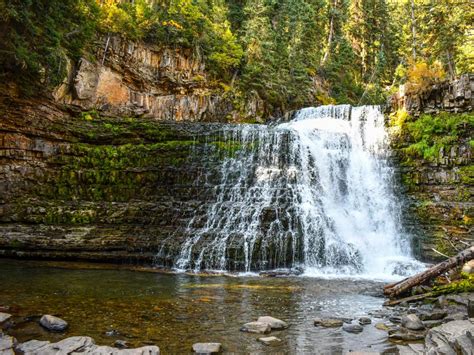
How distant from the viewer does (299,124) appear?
73.3ft

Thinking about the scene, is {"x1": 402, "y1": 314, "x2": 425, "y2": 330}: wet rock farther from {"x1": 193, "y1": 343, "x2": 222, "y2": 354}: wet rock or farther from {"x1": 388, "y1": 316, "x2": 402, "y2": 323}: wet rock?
{"x1": 193, "y1": 343, "x2": 222, "y2": 354}: wet rock

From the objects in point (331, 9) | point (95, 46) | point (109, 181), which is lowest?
point (109, 181)

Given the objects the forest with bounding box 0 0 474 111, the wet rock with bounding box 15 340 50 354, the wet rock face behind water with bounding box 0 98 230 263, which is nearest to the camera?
the wet rock with bounding box 15 340 50 354

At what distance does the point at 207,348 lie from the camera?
5469 millimetres

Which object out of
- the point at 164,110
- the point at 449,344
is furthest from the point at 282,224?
the point at 164,110

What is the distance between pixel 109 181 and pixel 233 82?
45.6ft

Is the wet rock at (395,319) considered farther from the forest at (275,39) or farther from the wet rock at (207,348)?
the forest at (275,39)

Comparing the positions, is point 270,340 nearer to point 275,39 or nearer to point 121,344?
point 121,344

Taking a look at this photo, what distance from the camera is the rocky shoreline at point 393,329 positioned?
486 centimetres

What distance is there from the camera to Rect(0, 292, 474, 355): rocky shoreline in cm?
486

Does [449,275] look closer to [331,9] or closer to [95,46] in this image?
[95,46]

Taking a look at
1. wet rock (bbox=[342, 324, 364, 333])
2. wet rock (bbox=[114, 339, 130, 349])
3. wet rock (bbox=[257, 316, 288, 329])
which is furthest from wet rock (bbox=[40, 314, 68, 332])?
wet rock (bbox=[342, 324, 364, 333])

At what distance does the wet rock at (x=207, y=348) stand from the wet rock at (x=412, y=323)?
3311 millimetres

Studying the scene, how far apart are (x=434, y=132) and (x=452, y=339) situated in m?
15.5
